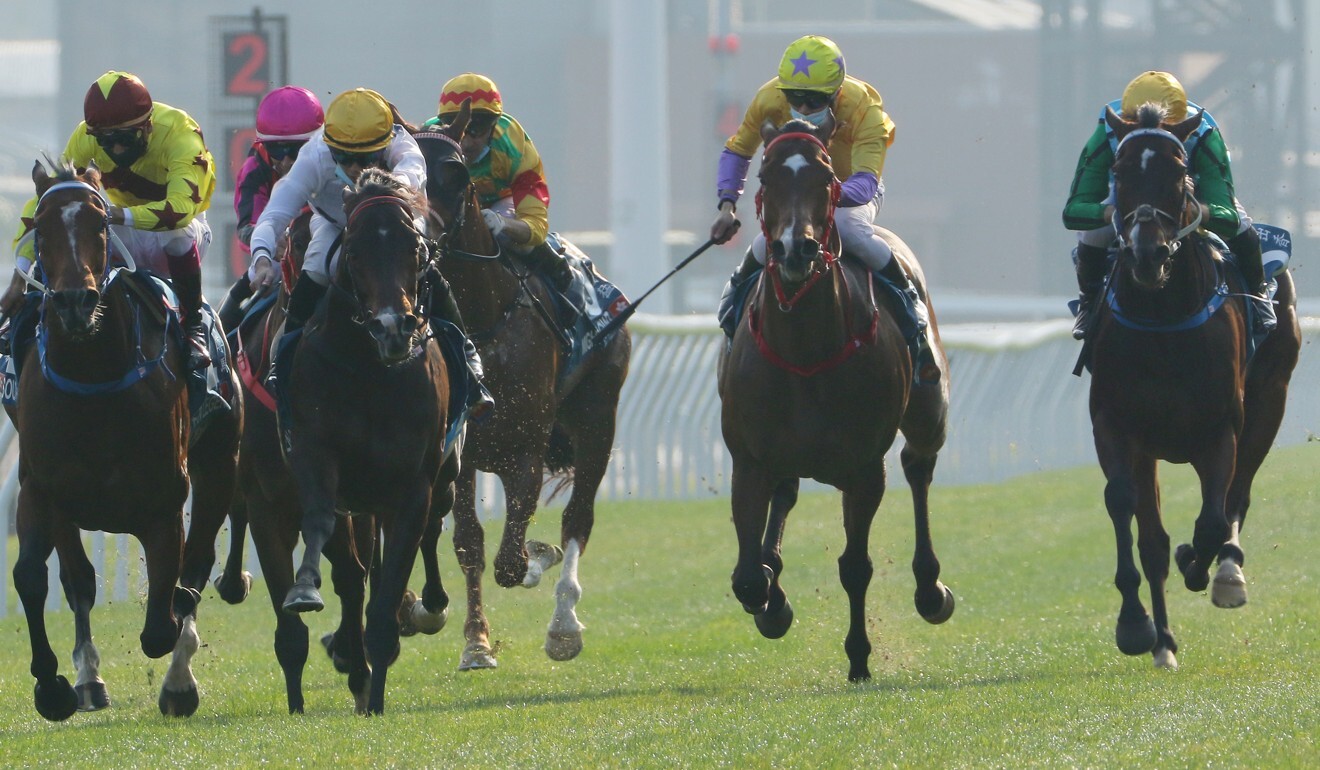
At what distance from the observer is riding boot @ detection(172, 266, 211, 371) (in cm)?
774

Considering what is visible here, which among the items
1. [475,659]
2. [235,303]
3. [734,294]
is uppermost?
[734,294]

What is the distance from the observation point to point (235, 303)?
30.3 feet

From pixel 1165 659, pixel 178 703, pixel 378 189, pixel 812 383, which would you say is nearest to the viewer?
pixel 378 189

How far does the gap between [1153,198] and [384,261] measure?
2.80 meters

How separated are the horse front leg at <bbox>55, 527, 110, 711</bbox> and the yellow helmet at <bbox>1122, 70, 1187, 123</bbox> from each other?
168 inches

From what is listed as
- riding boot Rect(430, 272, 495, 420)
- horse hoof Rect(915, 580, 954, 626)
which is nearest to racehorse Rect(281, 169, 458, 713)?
riding boot Rect(430, 272, 495, 420)

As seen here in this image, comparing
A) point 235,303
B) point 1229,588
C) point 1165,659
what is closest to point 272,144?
point 235,303

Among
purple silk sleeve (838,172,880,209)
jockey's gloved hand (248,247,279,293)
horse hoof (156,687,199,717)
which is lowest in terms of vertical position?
horse hoof (156,687,199,717)

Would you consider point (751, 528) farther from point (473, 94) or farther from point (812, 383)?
point (473, 94)

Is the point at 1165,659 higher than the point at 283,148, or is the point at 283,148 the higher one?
the point at 283,148

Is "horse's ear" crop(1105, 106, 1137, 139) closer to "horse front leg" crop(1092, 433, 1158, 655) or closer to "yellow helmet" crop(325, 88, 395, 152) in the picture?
"horse front leg" crop(1092, 433, 1158, 655)

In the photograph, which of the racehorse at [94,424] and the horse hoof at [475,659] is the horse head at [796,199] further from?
the horse hoof at [475,659]

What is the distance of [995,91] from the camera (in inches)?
1718

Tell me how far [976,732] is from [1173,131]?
2756 mm
